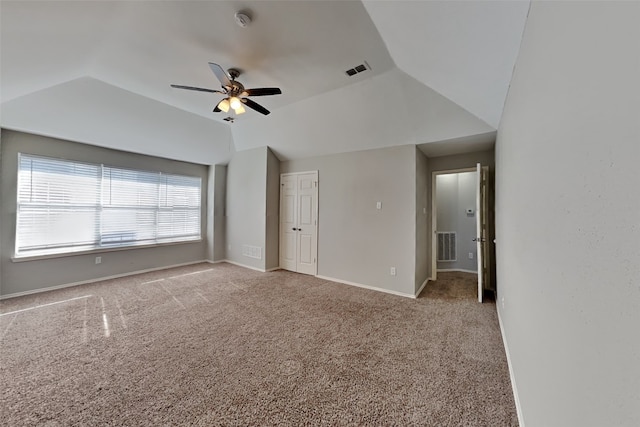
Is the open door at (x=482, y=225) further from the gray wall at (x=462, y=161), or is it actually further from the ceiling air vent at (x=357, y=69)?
the ceiling air vent at (x=357, y=69)

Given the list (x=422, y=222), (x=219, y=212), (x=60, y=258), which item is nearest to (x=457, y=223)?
(x=422, y=222)

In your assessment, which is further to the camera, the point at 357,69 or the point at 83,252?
the point at 83,252

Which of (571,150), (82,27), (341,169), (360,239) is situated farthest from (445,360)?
(82,27)

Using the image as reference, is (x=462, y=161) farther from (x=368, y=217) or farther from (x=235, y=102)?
(x=235, y=102)

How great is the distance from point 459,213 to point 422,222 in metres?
1.77

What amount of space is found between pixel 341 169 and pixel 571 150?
3620 millimetres

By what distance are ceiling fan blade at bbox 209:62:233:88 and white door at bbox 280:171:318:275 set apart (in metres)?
2.41

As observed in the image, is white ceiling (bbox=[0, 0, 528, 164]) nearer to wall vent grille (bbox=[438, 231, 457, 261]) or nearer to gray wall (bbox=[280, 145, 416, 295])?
gray wall (bbox=[280, 145, 416, 295])

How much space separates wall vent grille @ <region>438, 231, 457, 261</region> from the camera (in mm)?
5148

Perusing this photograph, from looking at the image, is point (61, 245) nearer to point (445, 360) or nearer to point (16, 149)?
point (16, 149)

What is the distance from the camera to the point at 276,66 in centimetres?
271

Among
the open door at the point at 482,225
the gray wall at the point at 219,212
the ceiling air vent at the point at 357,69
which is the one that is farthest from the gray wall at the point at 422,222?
the gray wall at the point at 219,212

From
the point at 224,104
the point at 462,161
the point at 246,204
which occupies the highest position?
the point at 224,104

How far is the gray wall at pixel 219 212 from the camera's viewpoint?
5.79 m
